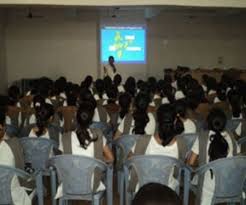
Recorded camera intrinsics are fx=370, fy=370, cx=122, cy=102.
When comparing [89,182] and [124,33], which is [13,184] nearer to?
[89,182]

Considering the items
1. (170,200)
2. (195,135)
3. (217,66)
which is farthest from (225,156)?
(217,66)

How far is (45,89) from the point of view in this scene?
5777 mm

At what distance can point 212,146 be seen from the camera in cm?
300

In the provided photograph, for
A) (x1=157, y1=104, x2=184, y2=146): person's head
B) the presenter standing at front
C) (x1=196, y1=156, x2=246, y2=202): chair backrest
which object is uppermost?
the presenter standing at front

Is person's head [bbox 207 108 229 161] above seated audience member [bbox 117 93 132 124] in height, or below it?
below

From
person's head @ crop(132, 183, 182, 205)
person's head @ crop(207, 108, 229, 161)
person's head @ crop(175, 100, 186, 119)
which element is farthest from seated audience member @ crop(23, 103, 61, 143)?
person's head @ crop(132, 183, 182, 205)

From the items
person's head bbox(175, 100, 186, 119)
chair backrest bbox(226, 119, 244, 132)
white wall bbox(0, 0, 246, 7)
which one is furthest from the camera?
white wall bbox(0, 0, 246, 7)

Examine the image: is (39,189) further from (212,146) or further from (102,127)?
(212,146)

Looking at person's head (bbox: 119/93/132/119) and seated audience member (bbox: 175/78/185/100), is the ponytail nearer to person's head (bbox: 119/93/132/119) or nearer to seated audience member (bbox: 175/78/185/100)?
person's head (bbox: 119/93/132/119)

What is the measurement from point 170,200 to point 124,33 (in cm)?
998

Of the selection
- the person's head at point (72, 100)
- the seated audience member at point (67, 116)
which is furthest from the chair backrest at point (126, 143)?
the person's head at point (72, 100)

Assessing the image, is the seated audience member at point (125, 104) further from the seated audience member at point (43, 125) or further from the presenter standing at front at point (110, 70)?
the presenter standing at front at point (110, 70)

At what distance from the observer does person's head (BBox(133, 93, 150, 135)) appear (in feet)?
12.8

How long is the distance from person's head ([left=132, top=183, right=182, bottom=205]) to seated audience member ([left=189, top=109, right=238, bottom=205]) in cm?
156
